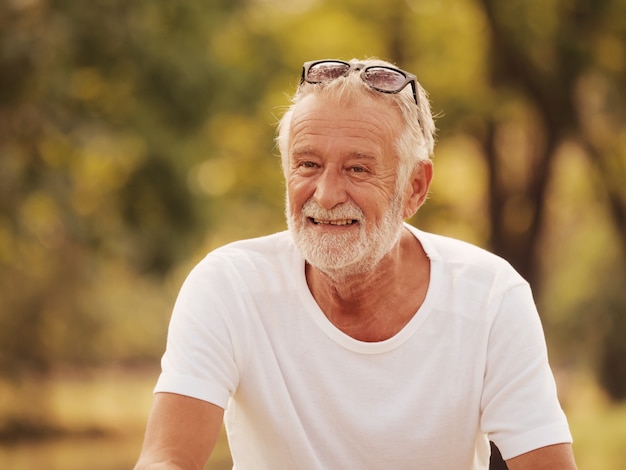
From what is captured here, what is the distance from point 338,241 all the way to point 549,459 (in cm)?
72

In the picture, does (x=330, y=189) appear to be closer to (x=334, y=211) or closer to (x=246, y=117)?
(x=334, y=211)

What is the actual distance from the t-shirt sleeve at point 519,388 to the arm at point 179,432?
67 cm

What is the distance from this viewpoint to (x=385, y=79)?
9.15 feet

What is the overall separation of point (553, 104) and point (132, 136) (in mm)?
5247

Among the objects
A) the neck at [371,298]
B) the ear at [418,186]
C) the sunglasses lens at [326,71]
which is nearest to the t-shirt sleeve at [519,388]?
the neck at [371,298]

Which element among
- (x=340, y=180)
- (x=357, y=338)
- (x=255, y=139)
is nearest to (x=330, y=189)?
(x=340, y=180)

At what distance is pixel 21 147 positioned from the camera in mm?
12508

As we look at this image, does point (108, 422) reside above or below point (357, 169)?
below

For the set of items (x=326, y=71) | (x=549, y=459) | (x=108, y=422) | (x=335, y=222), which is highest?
(x=326, y=71)

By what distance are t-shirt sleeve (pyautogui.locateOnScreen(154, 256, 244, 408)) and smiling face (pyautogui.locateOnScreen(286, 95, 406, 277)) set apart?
24cm

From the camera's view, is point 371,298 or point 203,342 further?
point 371,298

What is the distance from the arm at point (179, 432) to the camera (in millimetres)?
2533

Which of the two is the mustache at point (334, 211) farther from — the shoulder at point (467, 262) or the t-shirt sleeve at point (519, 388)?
the t-shirt sleeve at point (519, 388)

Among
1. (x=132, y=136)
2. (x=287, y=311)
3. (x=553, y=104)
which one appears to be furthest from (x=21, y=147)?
(x=287, y=311)
